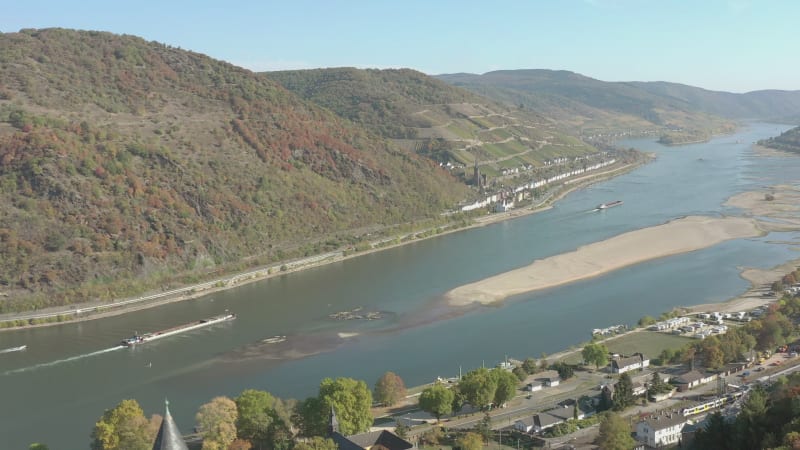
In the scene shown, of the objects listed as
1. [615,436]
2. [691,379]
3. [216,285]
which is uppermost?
[216,285]

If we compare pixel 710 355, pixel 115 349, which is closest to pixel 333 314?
pixel 115 349

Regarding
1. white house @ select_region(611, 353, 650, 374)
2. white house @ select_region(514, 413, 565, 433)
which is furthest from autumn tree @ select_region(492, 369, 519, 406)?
white house @ select_region(611, 353, 650, 374)

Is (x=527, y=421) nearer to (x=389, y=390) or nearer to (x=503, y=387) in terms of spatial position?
(x=503, y=387)

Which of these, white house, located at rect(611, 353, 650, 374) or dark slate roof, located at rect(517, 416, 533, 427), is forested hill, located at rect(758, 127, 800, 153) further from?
dark slate roof, located at rect(517, 416, 533, 427)

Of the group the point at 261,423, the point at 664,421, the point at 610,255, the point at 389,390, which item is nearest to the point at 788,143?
the point at 610,255

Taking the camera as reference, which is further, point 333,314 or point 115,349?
point 333,314

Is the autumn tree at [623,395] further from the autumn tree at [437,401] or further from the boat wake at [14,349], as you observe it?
the boat wake at [14,349]

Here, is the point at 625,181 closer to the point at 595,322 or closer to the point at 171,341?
the point at 595,322
